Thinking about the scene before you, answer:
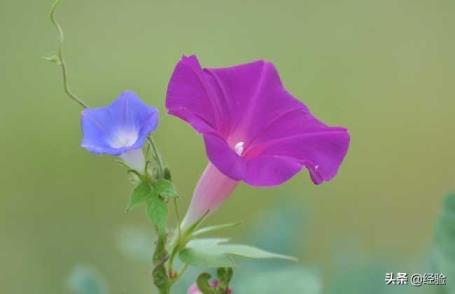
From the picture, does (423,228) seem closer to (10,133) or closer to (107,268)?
(107,268)

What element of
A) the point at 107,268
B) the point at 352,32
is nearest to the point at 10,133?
the point at 107,268

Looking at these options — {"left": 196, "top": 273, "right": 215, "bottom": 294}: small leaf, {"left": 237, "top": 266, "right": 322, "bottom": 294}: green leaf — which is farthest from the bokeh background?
{"left": 196, "top": 273, "right": 215, "bottom": 294}: small leaf

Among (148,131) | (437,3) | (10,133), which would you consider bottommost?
(148,131)

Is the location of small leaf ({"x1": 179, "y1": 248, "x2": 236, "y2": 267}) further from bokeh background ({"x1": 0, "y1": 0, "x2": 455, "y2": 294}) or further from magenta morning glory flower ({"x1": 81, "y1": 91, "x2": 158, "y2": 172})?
bokeh background ({"x1": 0, "y1": 0, "x2": 455, "y2": 294})

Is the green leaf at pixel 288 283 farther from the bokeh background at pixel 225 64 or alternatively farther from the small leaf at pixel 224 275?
the bokeh background at pixel 225 64

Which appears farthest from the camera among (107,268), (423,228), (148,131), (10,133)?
(10,133)

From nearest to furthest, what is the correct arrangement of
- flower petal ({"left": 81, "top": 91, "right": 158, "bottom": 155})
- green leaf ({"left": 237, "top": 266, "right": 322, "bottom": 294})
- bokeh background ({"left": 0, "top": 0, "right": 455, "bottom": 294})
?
flower petal ({"left": 81, "top": 91, "right": 158, "bottom": 155})
green leaf ({"left": 237, "top": 266, "right": 322, "bottom": 294})
bokeh background ({"left": 0, "top": 0, "right": 455, "bottom": 294})

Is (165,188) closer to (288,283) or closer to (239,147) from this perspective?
(239,147)
